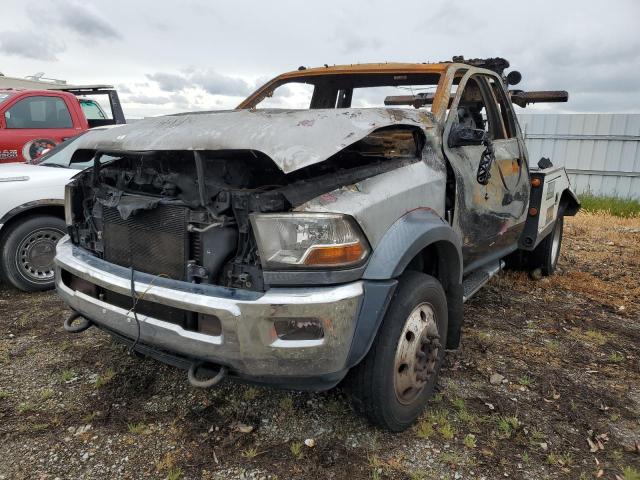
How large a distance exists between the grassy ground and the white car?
10.7 metres

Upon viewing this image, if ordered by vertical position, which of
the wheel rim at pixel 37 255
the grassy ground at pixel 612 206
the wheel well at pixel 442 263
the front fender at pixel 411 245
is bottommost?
the grassy ground at pixel 612 206

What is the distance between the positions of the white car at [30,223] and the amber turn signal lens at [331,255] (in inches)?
134

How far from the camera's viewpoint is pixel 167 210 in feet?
7.66

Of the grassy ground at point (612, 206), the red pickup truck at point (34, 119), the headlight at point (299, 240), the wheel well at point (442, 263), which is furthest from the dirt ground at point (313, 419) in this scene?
the grassy ground at point (612, 206)

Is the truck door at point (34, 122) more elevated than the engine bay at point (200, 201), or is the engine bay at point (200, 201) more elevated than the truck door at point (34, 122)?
the truck door at point (34, 122)

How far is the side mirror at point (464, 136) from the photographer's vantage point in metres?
2.96

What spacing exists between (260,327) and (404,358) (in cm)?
80

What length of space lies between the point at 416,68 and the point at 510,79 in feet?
4.14

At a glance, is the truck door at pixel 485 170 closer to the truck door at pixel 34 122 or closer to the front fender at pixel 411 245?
the front fender at pixel 411 245

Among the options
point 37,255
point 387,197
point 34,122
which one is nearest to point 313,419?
point 387,197

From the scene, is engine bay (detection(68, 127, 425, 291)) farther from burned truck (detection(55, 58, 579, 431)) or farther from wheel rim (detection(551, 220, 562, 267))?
wheel rim (detection(551, 220, 562, 267))

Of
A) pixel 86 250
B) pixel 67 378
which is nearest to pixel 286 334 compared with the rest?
pixel 86 250

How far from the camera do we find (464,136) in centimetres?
296

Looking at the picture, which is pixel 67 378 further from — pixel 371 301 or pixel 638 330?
pixel 638 330
